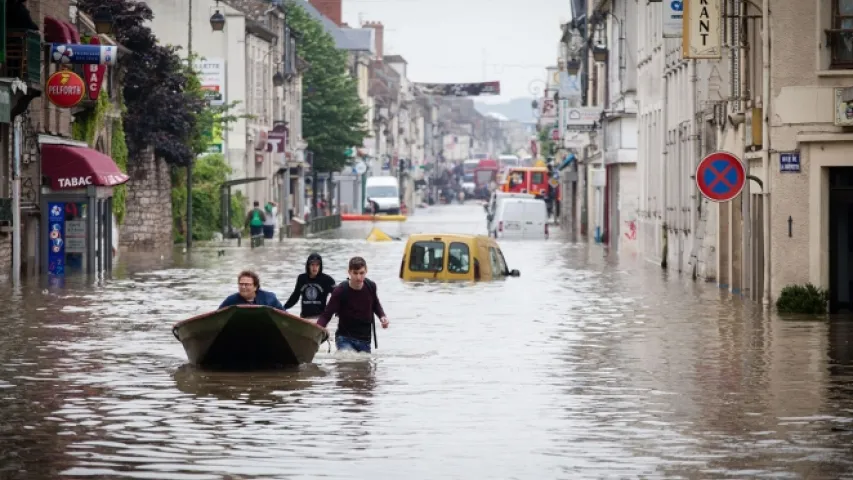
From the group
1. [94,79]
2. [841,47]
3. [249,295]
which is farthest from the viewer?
[94,79]

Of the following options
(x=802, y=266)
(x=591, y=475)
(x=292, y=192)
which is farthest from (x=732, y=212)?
(x=292, y=192)

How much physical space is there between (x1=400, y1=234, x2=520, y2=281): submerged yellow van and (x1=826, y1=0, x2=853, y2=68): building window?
10545 mm

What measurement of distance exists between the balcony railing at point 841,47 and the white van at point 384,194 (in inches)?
3649

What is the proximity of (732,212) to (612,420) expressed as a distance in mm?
23055

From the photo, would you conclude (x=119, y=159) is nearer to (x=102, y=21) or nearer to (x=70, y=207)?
(x=102, y=21)

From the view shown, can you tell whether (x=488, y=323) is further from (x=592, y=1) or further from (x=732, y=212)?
(x=592, y=1)

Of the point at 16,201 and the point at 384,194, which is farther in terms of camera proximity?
the point at 384,194

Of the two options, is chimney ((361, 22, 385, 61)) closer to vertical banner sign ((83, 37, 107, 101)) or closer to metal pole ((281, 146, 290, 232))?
metal pole ((281, 146, 290, 232))

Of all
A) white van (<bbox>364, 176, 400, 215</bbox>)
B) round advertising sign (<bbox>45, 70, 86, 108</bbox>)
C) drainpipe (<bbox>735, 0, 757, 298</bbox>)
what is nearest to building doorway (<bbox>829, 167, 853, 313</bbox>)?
drainpipe (<bbox>735, 0, 757, 298</bbox>)

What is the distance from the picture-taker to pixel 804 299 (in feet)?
100

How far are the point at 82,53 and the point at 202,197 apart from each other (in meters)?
27.7

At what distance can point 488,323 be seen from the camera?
28562 millimetres

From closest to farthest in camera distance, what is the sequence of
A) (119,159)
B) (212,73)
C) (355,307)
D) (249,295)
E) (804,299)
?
(249,295)
(355,307)
(804,299)
(119,159)
(212,73)

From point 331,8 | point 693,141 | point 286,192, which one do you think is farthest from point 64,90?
point 331,8
